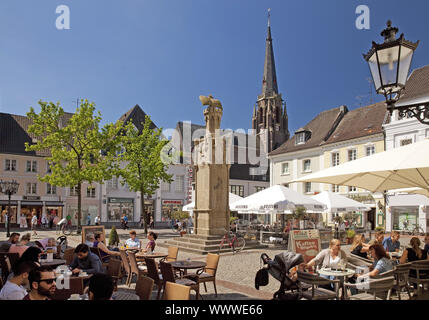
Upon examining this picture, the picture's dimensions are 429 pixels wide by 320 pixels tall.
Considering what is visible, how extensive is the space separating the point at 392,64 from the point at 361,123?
32174 millimetres

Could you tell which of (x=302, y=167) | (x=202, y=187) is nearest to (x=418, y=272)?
(x=202, y=187)

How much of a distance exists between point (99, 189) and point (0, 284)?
121 feet

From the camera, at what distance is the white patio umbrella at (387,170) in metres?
5.98

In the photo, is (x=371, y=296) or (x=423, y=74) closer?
(x=371, y=296)

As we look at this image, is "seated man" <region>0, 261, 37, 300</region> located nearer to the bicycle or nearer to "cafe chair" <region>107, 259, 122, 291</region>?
"cafe chair" <region>107, 259, 122, 291</region>

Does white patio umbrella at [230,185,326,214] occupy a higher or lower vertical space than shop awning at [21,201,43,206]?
higher

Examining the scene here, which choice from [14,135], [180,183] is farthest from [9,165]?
[180,183]

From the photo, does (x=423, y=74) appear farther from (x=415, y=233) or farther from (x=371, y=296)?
(x=371, y=296)

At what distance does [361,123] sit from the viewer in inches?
1394

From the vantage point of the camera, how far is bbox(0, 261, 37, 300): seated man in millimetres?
4758

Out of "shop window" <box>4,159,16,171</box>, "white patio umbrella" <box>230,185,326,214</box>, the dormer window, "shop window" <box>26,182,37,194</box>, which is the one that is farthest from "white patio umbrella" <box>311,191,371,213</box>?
"shop window" <box>4,159,16,171</box>

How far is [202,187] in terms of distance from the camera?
715 inches

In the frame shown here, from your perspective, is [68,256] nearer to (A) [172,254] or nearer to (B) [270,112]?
(A) [172,254]

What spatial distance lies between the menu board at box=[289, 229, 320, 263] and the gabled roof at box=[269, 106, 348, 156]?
29.6 metres
